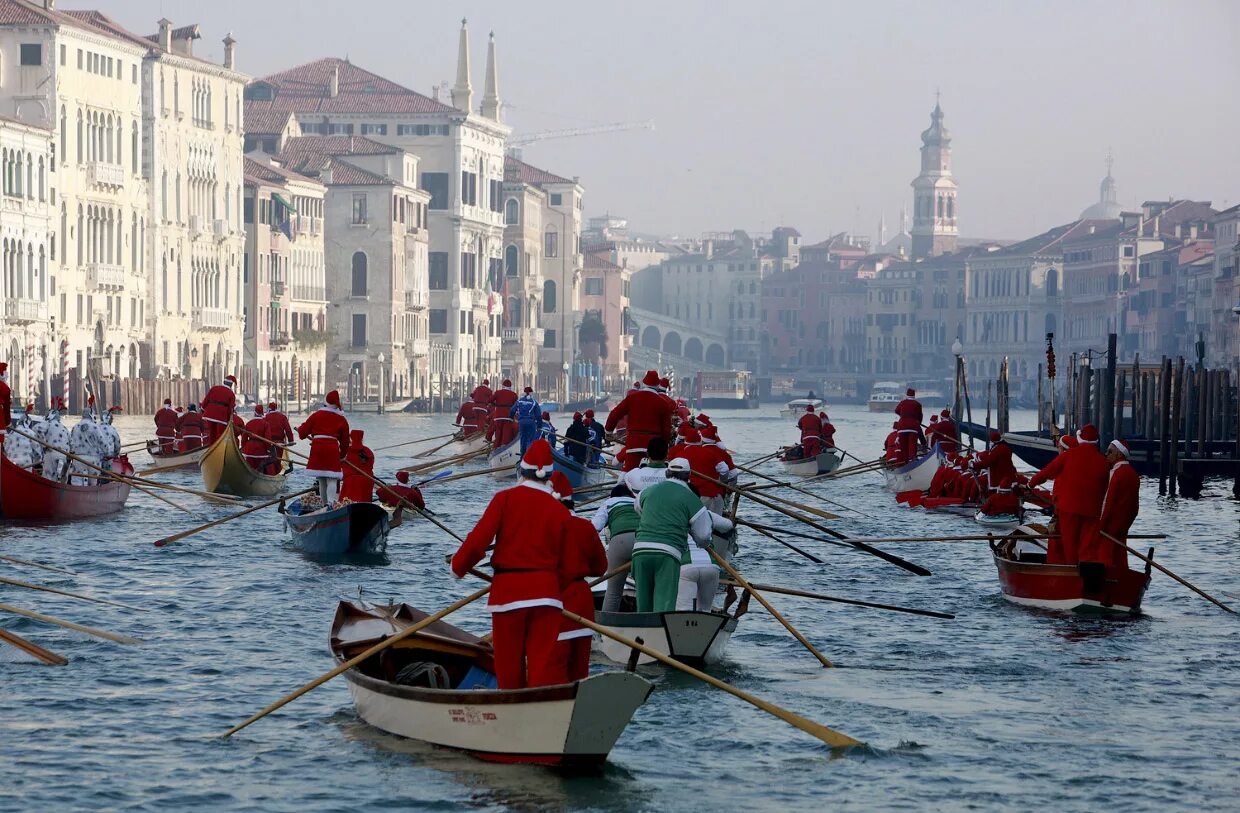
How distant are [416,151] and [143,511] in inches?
2714

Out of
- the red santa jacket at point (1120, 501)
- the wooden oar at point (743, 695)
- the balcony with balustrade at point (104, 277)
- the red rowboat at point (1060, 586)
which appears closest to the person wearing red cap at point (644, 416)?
the red rowboat at point (1060, 586)

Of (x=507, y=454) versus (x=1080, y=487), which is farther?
(x=507, y=454)

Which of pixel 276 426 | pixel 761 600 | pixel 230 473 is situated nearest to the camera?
pixel 761 600

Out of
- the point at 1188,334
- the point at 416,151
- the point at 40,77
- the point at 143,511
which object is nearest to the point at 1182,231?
the point at 1188,334

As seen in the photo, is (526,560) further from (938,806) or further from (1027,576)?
(1027,576)

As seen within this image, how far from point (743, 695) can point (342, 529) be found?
10960mm

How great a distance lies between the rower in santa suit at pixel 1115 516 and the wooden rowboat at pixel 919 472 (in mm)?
16259

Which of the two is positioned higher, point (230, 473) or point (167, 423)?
point (167, 423)

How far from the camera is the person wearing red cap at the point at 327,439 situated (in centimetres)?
2203

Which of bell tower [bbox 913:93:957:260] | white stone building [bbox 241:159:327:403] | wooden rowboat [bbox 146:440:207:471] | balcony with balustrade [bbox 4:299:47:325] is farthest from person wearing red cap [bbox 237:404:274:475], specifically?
bell tower [bbox 913:93:957:260]

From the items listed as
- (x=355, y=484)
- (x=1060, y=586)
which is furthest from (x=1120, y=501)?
(x=355, y=484)

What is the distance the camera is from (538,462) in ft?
38.5

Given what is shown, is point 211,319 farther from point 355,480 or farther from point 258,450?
point 355,480

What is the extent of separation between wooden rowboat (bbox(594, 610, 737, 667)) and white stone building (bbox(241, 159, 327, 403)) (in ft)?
214
